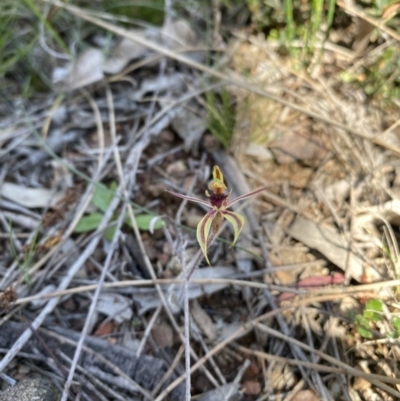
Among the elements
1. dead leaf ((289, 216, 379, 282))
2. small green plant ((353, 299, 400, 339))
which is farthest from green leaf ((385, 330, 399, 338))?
dead leaf ((289, 216, 379, 282))

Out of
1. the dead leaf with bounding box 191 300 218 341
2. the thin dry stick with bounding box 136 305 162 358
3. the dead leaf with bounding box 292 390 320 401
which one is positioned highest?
the dead leaf with bounding box 292 390 320 401

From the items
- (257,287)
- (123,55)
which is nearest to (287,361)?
(257,287)

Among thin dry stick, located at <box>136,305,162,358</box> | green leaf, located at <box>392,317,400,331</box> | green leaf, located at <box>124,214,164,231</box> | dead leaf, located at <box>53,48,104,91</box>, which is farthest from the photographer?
dead leaf, located at <box>53,48,104,91</box>

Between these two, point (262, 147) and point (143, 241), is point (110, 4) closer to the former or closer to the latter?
point (262, 147)

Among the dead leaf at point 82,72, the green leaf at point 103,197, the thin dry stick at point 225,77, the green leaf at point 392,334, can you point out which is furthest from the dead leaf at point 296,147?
the dead leaf at point 82,72

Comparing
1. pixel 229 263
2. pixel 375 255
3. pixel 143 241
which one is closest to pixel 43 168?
pixel 143 241

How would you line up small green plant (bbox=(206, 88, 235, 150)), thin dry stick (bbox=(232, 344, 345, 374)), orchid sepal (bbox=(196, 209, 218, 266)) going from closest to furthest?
orchid sepal (bbox=(196, 209, 218, 266)) → thin dry stick (bbox=(232, 344, 345, 374)) → small green plant (bbox=(206, 88, 235, 150))

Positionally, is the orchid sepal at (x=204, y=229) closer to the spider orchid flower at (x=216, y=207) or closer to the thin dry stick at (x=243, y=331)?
the spider orchid flower at (x=216, y=207)

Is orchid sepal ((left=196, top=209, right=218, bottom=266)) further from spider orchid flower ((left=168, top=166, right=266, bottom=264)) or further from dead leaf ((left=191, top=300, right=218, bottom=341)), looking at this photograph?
dead leaf ((left=191, top=300, right=218, bottom=341))

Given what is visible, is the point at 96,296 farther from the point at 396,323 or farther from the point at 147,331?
the point at 396,323
